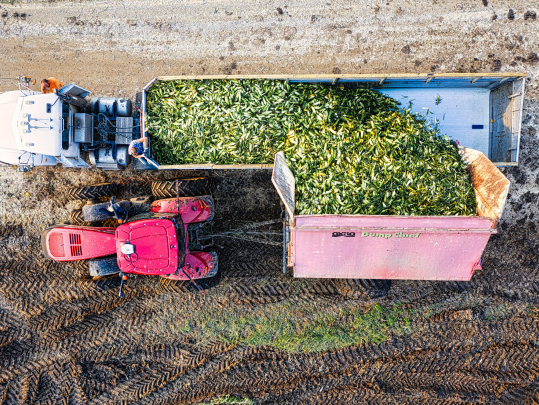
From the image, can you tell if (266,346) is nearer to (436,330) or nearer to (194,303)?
(194,303)

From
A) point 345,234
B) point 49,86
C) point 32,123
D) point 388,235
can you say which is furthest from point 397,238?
point 49,86

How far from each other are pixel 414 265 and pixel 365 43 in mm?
5022

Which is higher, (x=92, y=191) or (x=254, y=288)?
(x=92, y=191)

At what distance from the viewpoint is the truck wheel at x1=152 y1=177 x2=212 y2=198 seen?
24.0 feet

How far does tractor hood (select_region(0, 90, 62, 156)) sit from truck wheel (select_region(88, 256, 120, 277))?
7.48 ft

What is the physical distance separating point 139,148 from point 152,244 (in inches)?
75.9

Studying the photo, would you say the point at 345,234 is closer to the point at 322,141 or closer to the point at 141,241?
the point at 322,141

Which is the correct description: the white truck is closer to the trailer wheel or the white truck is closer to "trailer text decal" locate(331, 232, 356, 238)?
"trailer text decal" locate(331, 232, 356, 238)

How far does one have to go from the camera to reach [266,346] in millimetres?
7758

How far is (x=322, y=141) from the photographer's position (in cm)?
657

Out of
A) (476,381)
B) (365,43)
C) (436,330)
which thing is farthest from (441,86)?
(476,381)

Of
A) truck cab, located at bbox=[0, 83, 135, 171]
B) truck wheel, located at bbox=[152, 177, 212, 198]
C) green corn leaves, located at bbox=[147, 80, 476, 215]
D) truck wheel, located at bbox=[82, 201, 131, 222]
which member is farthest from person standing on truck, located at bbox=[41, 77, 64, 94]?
truck wheel, located at bbox=[152, 177, 212, 198]

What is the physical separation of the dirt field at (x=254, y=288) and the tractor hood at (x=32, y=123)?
146cm

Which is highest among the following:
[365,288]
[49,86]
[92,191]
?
[49,86]
